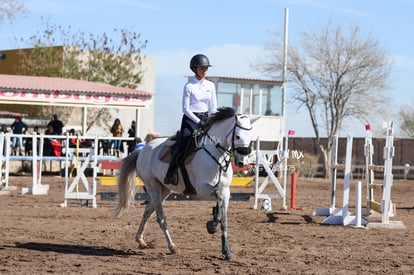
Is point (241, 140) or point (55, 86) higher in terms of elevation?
point (55, 86)

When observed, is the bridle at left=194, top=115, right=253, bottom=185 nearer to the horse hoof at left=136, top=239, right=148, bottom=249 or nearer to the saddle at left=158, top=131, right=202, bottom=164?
the saddle at left=158, top=131, right=202, bottom=164

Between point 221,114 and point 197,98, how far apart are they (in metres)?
0.55

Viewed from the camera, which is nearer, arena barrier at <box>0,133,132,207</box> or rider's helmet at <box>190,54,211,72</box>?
rider's helmet at <box>190,54,211,72</box>

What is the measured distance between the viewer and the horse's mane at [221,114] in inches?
444

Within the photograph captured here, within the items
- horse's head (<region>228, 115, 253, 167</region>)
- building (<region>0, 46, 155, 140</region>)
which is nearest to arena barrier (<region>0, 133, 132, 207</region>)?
horse's head (<region>228, 115, 253, 167</region>)

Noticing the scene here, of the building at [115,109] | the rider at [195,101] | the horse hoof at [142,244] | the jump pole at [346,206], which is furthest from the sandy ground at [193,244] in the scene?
the building at [115,109]

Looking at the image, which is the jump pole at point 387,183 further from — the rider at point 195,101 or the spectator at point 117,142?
the spectator at point 117,142

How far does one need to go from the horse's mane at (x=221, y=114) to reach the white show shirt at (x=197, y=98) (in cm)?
24

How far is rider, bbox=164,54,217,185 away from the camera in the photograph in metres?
11.7

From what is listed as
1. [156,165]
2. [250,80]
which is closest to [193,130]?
[156,165]

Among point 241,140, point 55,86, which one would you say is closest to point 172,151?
point 241,140

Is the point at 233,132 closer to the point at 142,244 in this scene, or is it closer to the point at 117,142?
the point at 142,244

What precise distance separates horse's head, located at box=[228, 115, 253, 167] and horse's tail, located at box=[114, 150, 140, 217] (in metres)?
2.64

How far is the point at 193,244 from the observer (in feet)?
41.4
